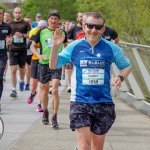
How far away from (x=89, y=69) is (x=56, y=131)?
3.52 metres

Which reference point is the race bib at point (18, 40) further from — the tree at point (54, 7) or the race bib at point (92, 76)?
the tree at point (54, 7)

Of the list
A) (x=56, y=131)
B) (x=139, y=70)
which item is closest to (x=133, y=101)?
(x=139, y=70)

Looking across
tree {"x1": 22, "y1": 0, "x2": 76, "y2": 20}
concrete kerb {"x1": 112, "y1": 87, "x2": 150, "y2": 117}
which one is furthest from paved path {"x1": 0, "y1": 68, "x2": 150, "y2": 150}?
tree {"x1": 22, "y1": 0, "x2": 76, "y2": 20}

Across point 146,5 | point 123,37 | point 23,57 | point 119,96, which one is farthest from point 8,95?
point 123,37

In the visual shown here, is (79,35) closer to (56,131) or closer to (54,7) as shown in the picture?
(56,131)

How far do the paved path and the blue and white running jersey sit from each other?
2.11m

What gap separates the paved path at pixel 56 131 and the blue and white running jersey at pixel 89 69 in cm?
211

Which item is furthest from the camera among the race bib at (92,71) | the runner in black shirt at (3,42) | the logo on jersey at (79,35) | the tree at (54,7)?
the tree at (54,7)

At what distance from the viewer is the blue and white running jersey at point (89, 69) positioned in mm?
6352

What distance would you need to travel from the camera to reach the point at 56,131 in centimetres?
973

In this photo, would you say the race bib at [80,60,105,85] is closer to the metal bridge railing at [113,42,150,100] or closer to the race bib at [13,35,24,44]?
the metal bridge railing at [113,42,150,100]

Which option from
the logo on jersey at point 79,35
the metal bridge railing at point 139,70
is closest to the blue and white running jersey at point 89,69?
the metal bridge railing at point 139,70

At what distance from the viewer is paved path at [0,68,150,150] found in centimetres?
855

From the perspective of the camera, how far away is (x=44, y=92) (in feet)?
34.4
